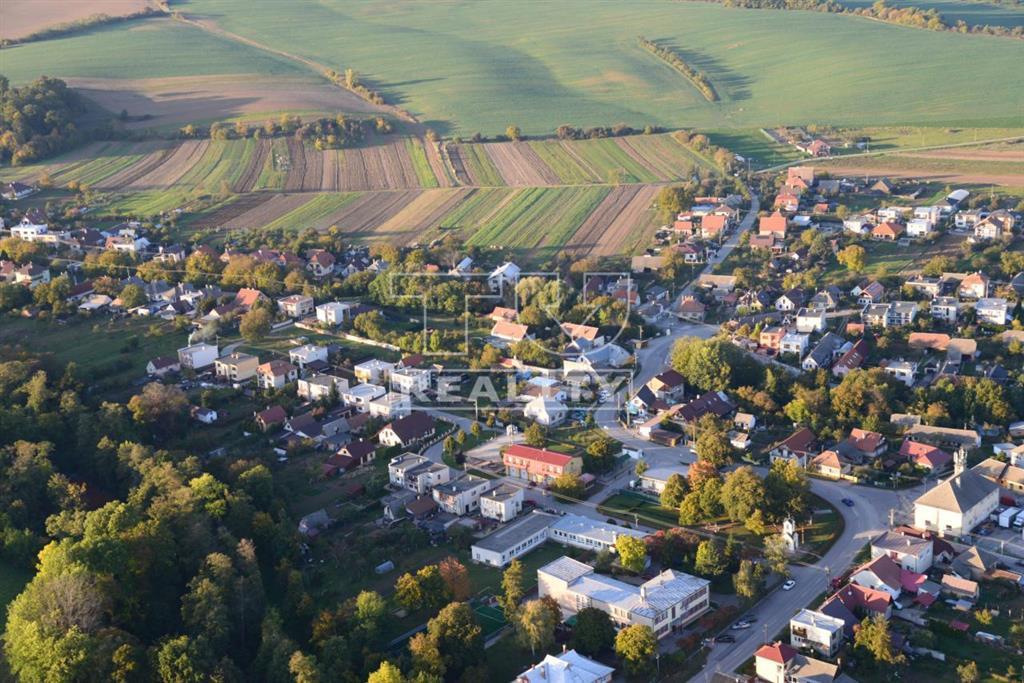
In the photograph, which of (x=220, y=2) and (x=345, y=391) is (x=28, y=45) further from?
(x=345, y=391)

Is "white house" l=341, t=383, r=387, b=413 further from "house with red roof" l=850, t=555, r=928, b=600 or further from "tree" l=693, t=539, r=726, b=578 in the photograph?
"house with red roof" l=850, t=555, r=928, b=600

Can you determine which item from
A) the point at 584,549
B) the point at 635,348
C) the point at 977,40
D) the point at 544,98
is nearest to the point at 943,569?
the point at 584,549

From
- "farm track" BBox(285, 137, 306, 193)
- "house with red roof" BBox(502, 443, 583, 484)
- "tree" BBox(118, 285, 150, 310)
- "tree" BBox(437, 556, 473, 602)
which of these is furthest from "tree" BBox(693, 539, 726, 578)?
"farm track" BBox(285, 137, 306, 193)

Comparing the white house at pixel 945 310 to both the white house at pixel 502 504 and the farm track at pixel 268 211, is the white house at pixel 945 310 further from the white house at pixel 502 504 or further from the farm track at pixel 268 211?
the farm track at pixel 268 211

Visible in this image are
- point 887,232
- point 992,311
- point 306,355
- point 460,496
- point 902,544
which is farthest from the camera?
point 887,232

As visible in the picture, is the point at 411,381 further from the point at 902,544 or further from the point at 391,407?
the point at 902,544

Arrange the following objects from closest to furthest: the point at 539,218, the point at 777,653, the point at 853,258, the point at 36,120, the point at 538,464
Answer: the point at 777,653
the point at 538,464
the point at 853,258
the point at 539,218
the point at 36,120

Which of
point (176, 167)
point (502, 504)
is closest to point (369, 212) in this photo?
point (176, 167)
